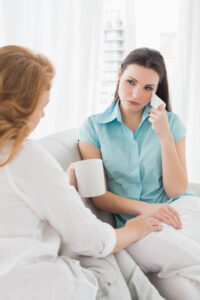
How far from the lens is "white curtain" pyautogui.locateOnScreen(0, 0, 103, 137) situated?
7.48 ft

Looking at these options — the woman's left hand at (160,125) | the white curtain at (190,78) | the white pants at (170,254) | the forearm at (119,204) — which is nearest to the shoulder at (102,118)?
the woman's left hand at (160,125)

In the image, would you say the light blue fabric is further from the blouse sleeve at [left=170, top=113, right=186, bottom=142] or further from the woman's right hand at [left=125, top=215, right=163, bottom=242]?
the woman's right hand at [left=125, top=215, right=163, bottom=242]

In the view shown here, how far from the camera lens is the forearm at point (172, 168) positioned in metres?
1.61

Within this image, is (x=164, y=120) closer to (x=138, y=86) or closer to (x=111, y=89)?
(x=138, y=86)

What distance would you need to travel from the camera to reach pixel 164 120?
162 cm

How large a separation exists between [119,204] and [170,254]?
0.40 m

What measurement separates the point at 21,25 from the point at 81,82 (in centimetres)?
57

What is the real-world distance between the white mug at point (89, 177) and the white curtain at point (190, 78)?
1.58m

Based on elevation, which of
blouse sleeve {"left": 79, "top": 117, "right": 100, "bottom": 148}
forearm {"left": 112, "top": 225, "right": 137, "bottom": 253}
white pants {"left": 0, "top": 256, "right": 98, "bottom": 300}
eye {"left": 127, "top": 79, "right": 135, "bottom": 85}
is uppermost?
eye {"left": 127, "top": 79, "right": 135, "bottom": 85}

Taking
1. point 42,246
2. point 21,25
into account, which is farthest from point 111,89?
point 42,246

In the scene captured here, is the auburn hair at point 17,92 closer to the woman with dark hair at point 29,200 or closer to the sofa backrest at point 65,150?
the woman with dark hair at point 29,200

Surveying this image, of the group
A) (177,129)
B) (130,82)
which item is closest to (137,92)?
(130,82)

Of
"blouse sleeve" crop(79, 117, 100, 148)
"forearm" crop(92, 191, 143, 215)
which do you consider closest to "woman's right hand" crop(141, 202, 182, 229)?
"forearm" crop(92, 191, 143, 215)

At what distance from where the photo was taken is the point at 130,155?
5.62ft
